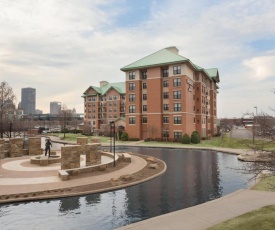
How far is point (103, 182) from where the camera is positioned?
59.7ft

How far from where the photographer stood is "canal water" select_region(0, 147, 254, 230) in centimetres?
1159

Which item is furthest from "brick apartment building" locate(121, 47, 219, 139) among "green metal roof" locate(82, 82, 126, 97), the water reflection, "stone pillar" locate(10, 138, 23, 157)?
the water reflection

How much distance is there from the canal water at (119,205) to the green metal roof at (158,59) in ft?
119

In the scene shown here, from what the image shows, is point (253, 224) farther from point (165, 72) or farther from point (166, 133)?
point (165, 72)

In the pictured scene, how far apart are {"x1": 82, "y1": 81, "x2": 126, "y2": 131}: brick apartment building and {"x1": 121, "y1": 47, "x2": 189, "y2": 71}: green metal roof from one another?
3288 cm

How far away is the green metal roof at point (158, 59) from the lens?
52938 mm

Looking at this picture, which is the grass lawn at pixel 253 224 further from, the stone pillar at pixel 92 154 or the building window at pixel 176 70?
the building window at pixel 176 70

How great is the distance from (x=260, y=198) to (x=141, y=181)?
8440mm

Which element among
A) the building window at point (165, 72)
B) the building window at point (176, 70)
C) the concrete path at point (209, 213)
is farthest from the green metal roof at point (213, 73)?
the concrete path at point (209, 213)

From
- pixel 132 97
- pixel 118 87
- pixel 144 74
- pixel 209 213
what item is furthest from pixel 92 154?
pixel 118 87

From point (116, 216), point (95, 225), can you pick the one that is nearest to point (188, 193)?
point (116, 216)

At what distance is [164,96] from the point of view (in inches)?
2191

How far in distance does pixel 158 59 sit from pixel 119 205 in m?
45.4

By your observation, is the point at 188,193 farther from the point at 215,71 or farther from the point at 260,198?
the point at 215,71
